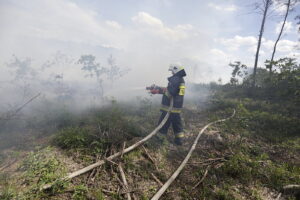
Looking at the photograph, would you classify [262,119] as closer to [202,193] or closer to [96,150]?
[202,193]

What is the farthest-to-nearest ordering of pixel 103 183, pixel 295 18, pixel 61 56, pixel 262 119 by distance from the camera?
1. pixel 61 56
2. pixel 295 18
3. pixel 262 119
4. pixel 103 183

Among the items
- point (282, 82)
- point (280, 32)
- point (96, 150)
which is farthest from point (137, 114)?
point (280, 32)

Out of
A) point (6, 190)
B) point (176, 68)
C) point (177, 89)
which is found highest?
point (176, 68)

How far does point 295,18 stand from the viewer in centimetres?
1267


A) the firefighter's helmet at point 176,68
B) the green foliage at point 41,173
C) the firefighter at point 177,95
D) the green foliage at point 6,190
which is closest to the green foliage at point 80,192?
the green foliage at point 41,173

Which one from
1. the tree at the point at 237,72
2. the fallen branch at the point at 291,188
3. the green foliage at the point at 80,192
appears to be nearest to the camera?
the green foliage at the point at 80,192

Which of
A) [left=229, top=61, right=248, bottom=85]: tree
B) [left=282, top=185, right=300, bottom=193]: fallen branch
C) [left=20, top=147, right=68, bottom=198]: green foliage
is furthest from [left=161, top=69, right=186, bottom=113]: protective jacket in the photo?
[left=229, top=61, right=248, bottom=85]: tree

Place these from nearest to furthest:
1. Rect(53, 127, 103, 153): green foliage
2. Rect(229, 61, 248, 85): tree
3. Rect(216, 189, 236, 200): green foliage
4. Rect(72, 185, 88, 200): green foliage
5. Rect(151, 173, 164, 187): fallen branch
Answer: Rect(72, 185, 88, 200): green foliage, Rect(216, 189, 236, 200): green foliage, Rect(151, 173, 164, 187): fallen branch, Rect(53, 127, 103, 153): green foliage, Rect(229, 61, 248, 85): tree

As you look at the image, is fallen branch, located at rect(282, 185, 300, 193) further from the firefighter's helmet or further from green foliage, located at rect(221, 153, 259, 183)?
the firefighter's helmet

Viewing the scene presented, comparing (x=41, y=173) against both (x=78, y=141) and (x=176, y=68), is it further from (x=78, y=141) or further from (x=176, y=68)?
(x=176, y=68)

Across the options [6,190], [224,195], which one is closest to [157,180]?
[224,195]

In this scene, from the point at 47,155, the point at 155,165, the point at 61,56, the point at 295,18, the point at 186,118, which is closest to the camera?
the point at 47,155

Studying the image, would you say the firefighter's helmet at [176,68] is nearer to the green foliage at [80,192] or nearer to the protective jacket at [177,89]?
the protective jacket at [177,89]

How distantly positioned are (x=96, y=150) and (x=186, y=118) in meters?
4.96
